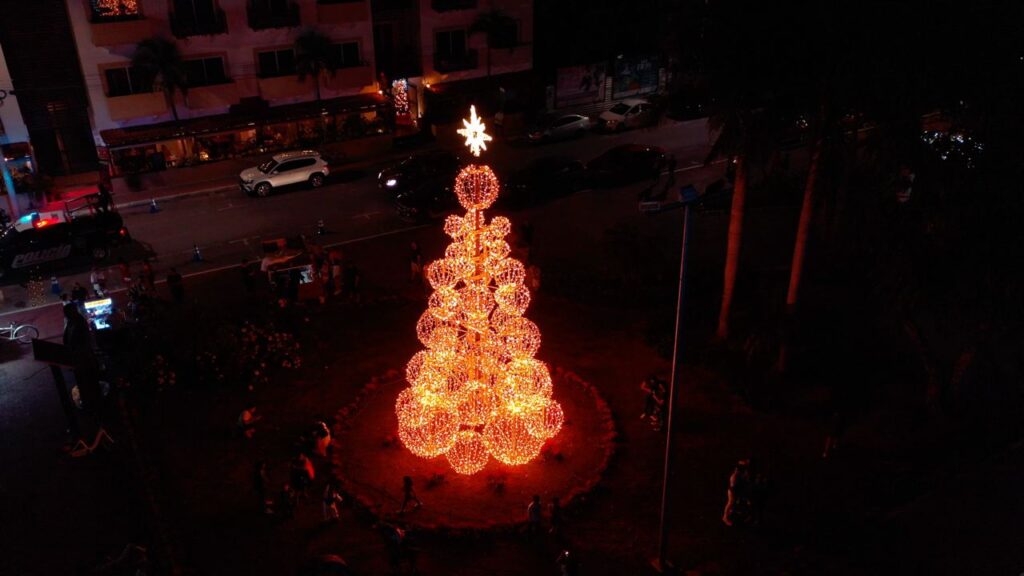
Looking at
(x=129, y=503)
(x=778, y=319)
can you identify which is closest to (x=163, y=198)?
(x=129, y=503)

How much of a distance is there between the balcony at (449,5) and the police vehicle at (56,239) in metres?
17.9

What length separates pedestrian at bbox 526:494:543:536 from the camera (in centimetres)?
1430

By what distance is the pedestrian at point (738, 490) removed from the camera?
14.4m

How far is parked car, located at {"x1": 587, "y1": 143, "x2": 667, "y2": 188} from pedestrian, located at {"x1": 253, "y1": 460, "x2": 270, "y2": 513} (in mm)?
19302

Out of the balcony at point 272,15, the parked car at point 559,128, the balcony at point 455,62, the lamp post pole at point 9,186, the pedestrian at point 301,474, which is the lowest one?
the pedestrian at point 301,474

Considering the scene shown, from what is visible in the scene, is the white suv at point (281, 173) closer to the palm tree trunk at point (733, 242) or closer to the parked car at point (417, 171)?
the parked car at point (417, 171)

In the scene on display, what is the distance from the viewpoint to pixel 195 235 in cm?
2778

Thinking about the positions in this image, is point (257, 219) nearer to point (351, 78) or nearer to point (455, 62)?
point (351, 78)

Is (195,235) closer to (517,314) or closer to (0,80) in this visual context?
(0,80)

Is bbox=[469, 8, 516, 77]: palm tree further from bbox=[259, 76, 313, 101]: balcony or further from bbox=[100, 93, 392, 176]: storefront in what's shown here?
bbox=[259, 76, 313, 101]: balcony

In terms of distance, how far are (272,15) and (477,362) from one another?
2487cm

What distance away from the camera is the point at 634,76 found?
1660 inches

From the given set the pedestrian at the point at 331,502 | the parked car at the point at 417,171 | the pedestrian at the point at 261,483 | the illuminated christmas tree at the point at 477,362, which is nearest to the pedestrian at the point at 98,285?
the pedestrian at the point at 261,483

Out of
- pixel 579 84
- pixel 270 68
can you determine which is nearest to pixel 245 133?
pixel 270 68
